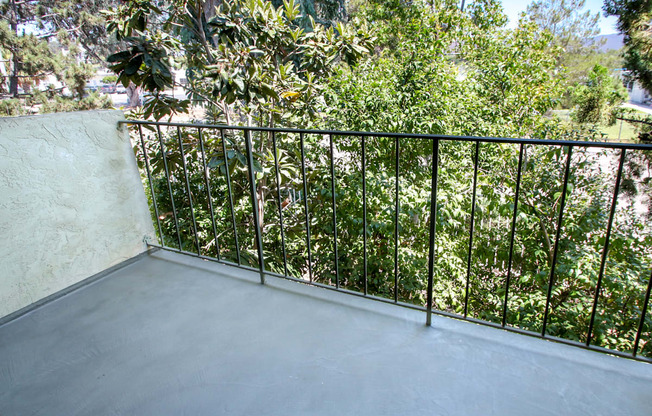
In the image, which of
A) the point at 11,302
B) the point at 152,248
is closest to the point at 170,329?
the point at 11,302

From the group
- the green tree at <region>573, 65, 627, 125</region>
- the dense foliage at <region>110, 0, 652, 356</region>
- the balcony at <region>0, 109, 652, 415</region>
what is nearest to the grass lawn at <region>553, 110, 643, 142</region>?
the green tree at <region>573, 65, 627, 125</region>

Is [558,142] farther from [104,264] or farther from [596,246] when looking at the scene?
[596,246]

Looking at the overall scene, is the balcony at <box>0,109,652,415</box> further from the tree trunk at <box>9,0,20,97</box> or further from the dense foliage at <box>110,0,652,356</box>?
the tree trunk at <box>9,0,20,97</box>

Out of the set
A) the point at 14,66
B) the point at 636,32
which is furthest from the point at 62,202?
the point at 14,66

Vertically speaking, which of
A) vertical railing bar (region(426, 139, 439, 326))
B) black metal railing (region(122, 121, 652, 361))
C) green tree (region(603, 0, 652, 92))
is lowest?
black metal railing (region(122, 121, 652, 361))

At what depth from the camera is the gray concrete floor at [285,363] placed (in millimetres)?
1383

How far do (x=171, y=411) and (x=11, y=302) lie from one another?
47.0 inches

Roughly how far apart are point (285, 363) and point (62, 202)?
5.00 feet

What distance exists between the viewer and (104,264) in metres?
2.38

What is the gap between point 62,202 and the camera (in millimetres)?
2111

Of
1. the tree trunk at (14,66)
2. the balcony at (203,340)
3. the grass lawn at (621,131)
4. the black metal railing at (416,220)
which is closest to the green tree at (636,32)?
the grass lawn at (621,131)

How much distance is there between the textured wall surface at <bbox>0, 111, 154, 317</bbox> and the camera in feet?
6.24

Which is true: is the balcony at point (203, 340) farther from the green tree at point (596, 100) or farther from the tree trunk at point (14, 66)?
the tree trunk at point (14, 66)

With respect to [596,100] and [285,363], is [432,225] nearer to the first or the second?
[285,363]
